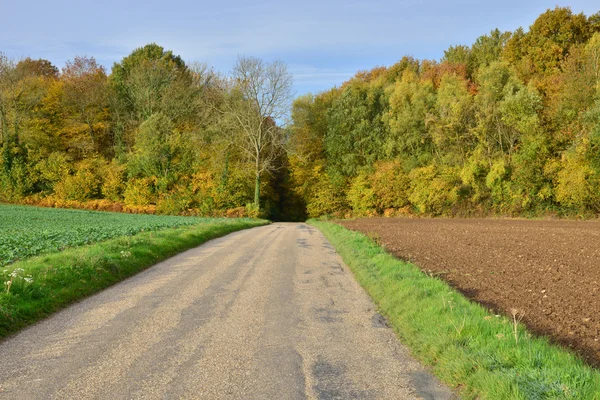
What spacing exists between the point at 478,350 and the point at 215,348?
3.31 m

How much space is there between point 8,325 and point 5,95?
5676 centimetres

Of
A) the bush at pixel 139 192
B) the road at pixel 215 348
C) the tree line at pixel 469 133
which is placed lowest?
the road at pixel 215 348

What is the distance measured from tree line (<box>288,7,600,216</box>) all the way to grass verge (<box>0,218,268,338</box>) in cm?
3443

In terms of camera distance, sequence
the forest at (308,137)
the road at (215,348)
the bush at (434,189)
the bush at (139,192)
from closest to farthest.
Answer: the road at (215,348) → the forest at (308,137) → the bush at (434,189) → the bush at (139,192)

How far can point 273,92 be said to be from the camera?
50.3 m

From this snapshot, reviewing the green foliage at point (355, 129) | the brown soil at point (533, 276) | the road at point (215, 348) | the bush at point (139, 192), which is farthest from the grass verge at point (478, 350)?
the bush at point (139, 192)

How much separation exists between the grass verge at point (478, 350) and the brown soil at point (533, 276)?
77cm

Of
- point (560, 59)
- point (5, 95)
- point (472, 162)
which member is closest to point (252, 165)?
point (472, 162)

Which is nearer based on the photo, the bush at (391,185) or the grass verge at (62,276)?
the grass verge at (62,276)

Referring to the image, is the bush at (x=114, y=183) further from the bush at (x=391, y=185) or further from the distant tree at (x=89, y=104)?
the bush at (x=391, y=185)

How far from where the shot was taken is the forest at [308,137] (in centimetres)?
4250

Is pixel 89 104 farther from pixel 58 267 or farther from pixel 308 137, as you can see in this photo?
pixel 58 267

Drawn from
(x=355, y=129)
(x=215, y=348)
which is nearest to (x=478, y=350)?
(x=215, y=348)

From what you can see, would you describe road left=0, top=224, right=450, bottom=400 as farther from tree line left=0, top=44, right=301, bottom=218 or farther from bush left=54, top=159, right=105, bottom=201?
bush left=54, top=159, right=105, bottom=201
